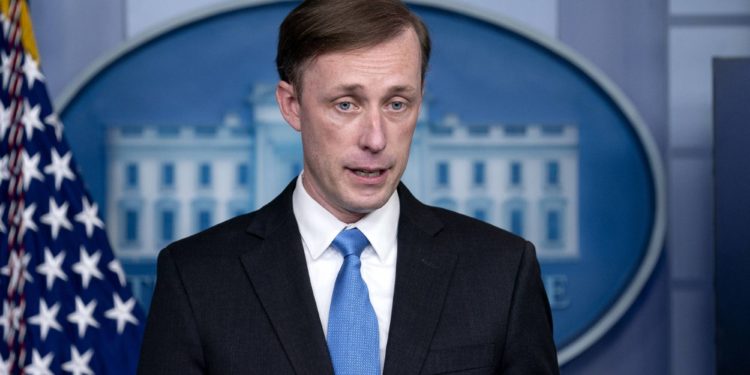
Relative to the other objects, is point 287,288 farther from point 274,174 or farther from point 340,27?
point 274,174

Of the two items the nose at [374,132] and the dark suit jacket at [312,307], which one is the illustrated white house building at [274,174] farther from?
the nose at [374,132]

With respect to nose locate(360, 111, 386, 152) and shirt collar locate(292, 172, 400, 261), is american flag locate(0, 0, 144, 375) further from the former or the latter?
nose locate(360, 111, 386, 152)

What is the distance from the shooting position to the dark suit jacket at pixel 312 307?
1.22 meters

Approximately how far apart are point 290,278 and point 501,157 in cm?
160

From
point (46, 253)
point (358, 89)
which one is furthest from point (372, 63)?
point (46, 253)

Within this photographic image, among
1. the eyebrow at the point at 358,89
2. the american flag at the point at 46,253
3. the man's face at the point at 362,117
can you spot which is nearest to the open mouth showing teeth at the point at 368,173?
the man's face at the point at 362,117

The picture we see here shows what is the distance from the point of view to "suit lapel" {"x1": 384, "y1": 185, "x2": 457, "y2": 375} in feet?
3.97

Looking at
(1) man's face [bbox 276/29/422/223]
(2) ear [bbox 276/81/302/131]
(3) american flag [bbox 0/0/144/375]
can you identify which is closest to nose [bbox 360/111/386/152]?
(1) man's face [bbox 276/29/422/223]

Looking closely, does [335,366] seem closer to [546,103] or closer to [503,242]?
[503,242]

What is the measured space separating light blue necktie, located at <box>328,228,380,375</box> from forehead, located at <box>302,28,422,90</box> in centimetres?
25

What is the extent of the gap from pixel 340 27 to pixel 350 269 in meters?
0.32

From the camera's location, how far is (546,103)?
2.76 metres

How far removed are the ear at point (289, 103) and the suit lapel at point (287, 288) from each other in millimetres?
123

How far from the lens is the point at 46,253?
2453 millimetres
